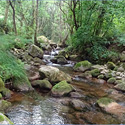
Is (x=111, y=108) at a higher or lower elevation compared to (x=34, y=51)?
lower

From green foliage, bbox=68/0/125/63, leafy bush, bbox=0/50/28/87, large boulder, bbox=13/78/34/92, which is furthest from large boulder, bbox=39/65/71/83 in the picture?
green foliage, bbox=68/0/125/63

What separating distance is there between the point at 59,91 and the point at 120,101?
227 cm

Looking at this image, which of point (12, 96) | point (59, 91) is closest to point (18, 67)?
point (12, 96)

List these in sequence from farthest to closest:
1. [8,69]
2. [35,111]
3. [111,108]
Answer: [8,69], [111,108], [35,111]

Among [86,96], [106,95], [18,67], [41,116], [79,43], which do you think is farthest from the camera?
[79,43]

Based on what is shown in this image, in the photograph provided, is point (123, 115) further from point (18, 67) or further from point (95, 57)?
point (95, 57)

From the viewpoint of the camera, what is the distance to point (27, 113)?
4.38 m

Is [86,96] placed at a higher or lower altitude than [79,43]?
Result: lower

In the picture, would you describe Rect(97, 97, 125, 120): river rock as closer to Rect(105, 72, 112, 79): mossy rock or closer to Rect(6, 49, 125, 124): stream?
Rect(6, 49, 125, 124): stream

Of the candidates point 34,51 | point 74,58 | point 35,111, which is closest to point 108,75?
point 74,58

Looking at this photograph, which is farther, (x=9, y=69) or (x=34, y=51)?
(x=34, y=51)

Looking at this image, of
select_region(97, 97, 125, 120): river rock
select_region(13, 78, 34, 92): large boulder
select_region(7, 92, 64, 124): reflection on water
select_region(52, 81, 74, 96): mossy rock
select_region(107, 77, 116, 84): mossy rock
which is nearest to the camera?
select_region(7, 92, 64, 124): reflection on water

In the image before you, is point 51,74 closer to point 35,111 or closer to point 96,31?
point 35,111

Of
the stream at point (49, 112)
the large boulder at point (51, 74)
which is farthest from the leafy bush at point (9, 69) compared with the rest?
the large boulder at point (51, 74)
